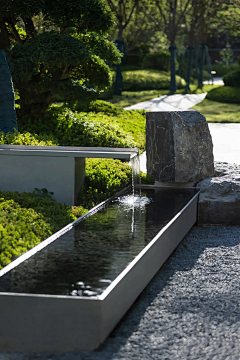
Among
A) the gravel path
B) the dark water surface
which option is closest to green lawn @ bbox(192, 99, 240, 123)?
the dark water surface

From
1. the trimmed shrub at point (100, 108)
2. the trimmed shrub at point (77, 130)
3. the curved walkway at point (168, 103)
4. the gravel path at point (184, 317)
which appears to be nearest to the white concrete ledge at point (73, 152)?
the gravel path at point (184, 317)

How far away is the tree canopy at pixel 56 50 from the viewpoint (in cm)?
929

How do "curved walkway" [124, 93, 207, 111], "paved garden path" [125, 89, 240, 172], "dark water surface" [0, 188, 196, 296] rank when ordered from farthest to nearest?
"curved walkway" [124, 93, 207, 111]
"paved garden path" [125, 89, 240, 172]
"dark water surface" [0, 188, 196, 296]

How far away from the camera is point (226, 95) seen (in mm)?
22125

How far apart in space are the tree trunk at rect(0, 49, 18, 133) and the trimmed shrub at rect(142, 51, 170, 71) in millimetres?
24018

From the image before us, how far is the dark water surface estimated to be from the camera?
3.54m

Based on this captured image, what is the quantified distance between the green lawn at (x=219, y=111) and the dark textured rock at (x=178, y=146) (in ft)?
30.5

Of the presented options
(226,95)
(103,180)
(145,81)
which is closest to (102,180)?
(103,180)

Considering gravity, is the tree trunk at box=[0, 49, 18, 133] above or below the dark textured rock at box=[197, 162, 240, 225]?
above

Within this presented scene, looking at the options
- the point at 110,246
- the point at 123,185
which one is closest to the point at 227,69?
the point at 123,185

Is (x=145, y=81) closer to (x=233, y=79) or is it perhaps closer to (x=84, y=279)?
(x=233, y=79)

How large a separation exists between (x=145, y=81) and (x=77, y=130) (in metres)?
17.9

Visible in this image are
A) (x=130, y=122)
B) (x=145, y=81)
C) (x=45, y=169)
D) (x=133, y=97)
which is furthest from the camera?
(x=145, y=81)

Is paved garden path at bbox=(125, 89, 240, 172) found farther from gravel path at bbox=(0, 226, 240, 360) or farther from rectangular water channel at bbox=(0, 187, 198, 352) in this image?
gravel path at bbox=(0, 226, 240, 360)
